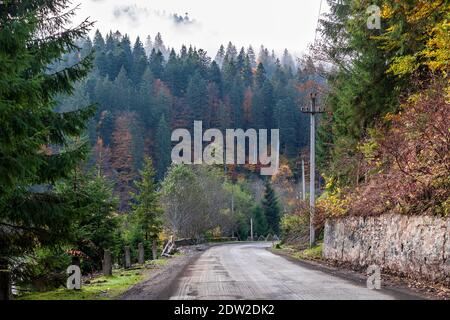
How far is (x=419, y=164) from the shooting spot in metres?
14.5

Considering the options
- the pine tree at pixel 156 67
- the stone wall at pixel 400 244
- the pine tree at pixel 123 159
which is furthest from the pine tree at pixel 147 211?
the pine tree at pixel 156 67

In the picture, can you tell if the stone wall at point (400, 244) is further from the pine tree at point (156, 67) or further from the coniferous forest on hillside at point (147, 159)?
the pine tree at point (156, 67)

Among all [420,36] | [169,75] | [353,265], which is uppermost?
[169,75]

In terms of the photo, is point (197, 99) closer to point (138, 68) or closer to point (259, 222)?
point (138, 68)

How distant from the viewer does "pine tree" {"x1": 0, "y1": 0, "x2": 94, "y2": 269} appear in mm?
7973

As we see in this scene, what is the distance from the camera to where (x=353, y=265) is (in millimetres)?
17906

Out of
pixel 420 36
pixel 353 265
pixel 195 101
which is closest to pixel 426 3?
pixel 420 36

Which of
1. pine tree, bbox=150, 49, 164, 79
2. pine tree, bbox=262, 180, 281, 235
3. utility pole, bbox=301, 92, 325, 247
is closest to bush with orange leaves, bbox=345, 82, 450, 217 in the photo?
utility pole, bbox=301, 92, 325, 247

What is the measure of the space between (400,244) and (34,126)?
10.1m

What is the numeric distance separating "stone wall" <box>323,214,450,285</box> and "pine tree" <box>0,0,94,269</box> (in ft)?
27.5

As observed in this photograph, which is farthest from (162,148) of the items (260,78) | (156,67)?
(260,78)

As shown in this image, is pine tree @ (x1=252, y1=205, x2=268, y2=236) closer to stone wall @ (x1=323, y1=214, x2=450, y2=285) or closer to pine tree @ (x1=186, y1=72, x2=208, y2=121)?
pine tree @ (x1=186, y1=72, x2=208, y2=121)

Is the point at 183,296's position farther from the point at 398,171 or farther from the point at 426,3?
the point at 426,3
